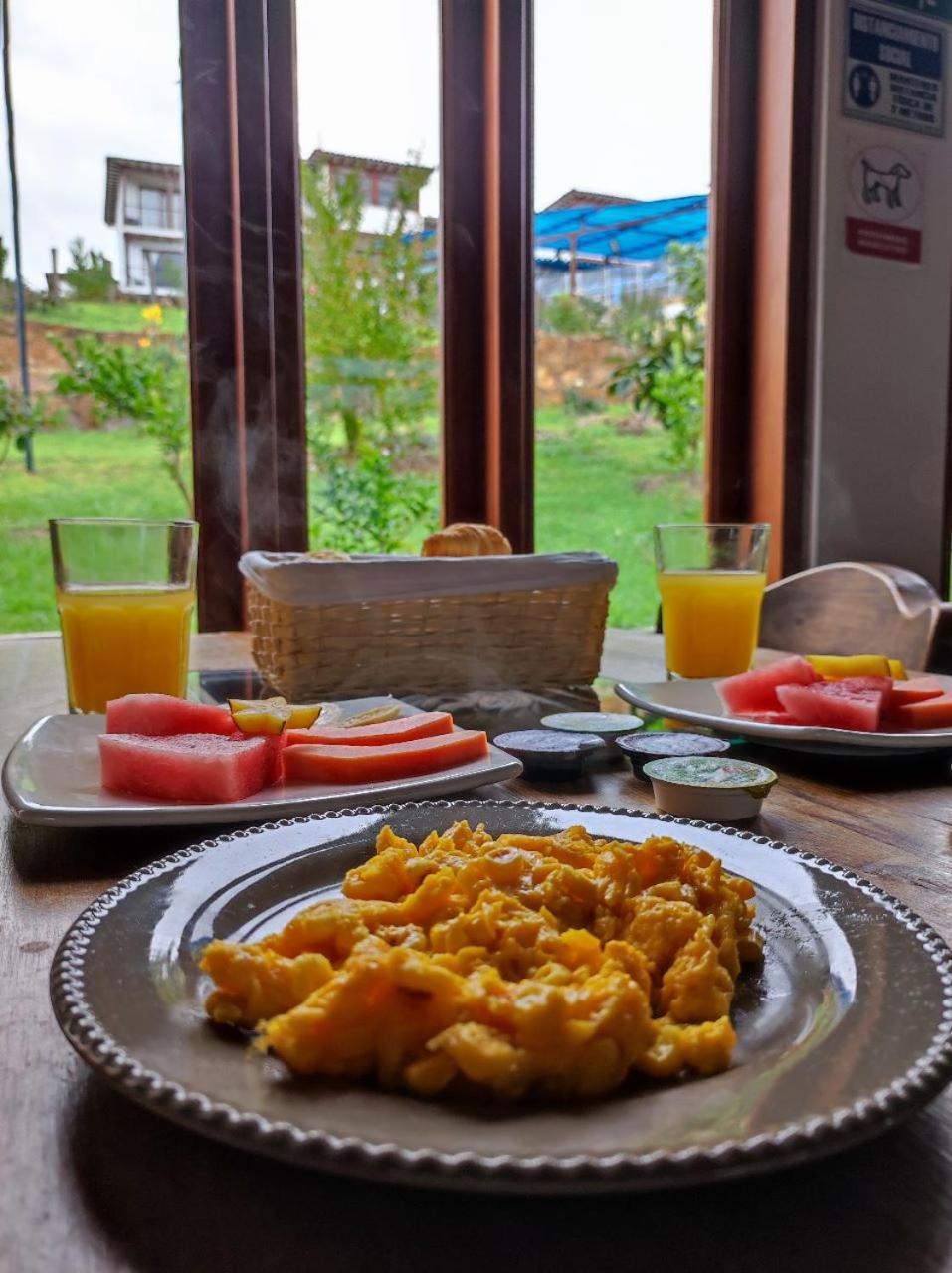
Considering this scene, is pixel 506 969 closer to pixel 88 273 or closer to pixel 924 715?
pixel 924 715

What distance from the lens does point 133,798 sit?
911 mm

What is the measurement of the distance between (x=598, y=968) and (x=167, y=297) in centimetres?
249

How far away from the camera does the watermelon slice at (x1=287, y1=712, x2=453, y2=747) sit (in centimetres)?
101

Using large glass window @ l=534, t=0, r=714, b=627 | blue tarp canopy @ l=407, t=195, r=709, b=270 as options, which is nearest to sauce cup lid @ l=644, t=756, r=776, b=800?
large glass window @ l=534, t=0, r=714, b=627

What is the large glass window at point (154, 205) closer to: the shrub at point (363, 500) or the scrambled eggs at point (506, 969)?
the shrub at point (363, 500)

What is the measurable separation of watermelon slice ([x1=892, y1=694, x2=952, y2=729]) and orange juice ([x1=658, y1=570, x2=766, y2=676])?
44cm

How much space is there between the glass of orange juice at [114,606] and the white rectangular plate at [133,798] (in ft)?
0.97

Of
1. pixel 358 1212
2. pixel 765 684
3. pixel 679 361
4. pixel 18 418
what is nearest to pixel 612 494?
pixel 679 361

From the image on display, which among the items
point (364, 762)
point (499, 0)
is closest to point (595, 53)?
point (499, 0)

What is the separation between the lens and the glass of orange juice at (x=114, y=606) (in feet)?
4.48

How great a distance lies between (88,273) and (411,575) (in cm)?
170

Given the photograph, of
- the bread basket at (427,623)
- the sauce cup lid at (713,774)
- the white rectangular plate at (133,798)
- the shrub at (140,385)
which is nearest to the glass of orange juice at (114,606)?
the bread basket at (427,623)

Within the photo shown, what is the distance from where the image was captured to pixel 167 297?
8.70 ft

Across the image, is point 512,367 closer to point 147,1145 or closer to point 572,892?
point 572,892
